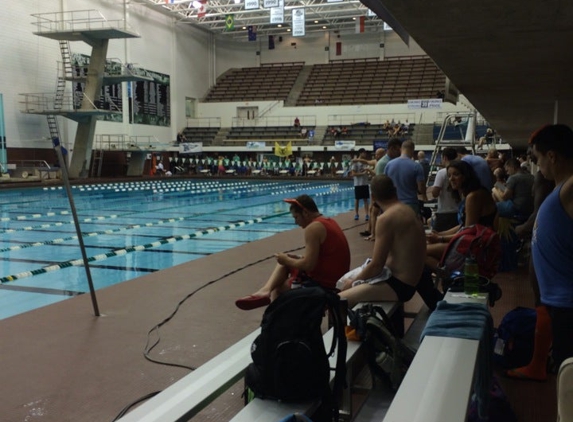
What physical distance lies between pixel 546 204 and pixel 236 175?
105 ft

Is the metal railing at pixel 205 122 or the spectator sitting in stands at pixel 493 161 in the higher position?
the metal railing at pixel 205 122

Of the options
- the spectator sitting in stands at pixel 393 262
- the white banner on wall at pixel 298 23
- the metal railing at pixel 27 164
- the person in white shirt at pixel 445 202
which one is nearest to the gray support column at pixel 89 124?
the metal railing at pixel 27 164

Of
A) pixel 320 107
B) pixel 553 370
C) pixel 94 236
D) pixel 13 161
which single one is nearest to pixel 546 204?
pixel 553 370

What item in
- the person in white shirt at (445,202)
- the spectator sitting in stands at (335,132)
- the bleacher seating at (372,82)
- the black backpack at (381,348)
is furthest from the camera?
the bleacher seating at (372,82)

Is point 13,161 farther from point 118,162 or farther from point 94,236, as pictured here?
point 94,236

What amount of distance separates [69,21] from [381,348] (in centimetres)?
2791

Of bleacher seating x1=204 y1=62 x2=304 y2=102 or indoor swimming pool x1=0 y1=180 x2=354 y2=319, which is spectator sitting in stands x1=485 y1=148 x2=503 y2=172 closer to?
indoor swimming pool x1=0 y1=180 x2=354 y2=319

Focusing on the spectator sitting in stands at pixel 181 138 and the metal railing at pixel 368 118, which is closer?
the metal railing at pixel 368 118

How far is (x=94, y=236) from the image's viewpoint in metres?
10.3

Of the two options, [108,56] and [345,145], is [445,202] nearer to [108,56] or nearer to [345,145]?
[345,145]

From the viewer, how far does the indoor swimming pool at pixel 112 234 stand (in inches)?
266

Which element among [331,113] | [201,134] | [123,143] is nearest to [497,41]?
[123,143]

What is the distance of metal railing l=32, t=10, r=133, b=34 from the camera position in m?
26.0

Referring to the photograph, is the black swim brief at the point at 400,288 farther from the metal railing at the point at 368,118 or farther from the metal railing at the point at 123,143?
the metal railing at the point at 368,118
